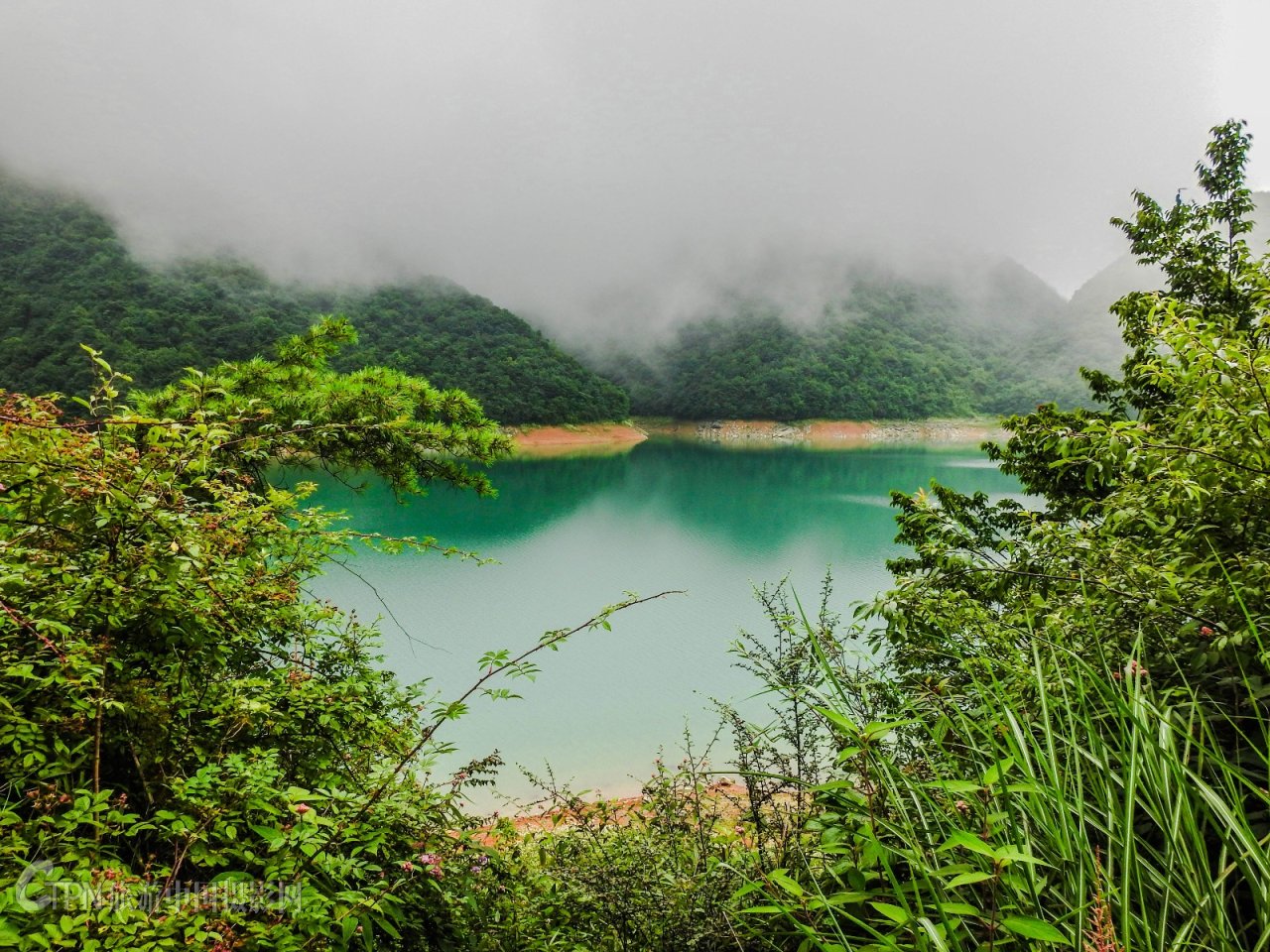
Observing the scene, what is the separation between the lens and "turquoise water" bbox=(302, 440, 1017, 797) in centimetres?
742

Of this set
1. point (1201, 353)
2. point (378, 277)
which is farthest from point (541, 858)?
point (378, 277)

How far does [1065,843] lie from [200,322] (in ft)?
75.5

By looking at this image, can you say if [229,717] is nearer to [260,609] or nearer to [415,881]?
[260,609]

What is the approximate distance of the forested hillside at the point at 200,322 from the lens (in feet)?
50.4

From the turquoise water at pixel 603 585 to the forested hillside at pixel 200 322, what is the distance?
485 cm

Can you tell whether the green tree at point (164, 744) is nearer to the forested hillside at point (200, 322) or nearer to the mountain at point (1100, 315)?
the forested hillside at point (200, 322)

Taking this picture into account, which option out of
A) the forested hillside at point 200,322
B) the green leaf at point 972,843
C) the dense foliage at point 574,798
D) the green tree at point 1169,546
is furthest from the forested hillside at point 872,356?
the green leaf at point 972,843

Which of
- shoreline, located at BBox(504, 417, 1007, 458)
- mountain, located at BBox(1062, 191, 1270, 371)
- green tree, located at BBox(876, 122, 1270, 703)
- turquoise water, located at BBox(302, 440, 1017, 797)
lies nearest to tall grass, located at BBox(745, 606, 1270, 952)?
green tree, located at BBox(876, 122, 1270, 703)

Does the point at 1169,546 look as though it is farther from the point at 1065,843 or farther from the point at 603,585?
the point at 603,585

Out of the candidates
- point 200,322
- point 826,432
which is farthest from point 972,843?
point 826,432

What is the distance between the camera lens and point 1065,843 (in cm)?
81

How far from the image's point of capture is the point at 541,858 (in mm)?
2531

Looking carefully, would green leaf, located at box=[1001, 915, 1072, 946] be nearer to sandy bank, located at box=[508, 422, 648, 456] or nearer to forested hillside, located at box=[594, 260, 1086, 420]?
sandy bank, located at box=[508, 422, 648, 456]

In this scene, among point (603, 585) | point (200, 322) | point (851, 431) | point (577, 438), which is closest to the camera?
point (603, 585)
